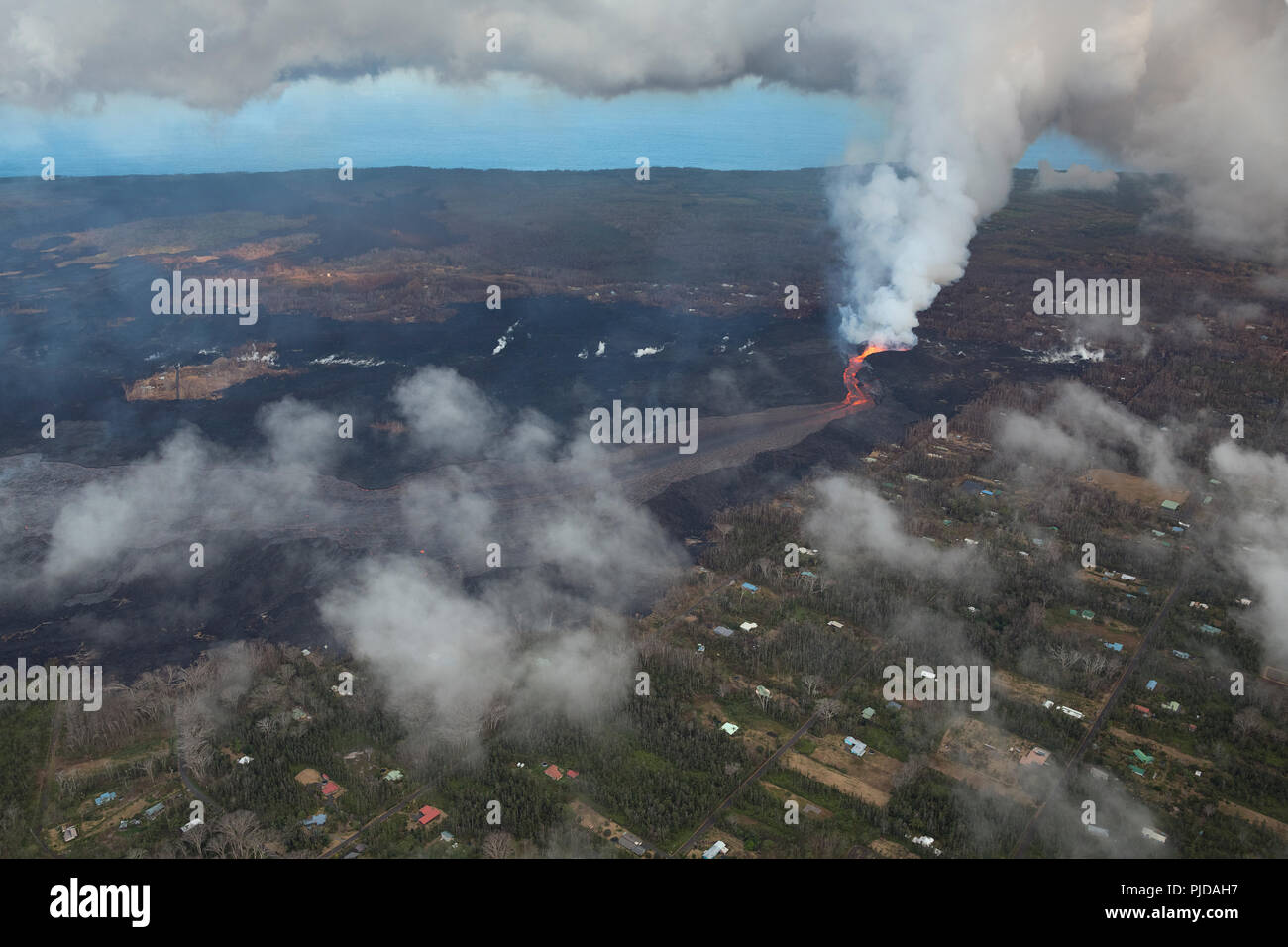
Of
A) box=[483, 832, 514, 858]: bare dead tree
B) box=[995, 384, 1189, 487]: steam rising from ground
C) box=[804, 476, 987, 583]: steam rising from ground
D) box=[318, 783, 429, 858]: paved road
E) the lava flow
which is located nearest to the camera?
box=[483, 832, 514, 858]: bare dead tree

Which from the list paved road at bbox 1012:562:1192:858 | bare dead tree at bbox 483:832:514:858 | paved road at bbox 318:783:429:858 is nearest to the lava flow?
paved road at bbox 1012:562:1192:858

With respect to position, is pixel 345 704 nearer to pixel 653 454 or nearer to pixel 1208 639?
pixel 653 454

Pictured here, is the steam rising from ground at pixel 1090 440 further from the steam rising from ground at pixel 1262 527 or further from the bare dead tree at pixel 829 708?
the bare dead tree at pixel 829 708

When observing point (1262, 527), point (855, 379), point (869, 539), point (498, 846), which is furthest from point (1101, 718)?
point (855, 379)

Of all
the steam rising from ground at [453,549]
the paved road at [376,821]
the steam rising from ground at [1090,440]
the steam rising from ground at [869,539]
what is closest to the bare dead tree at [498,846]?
the paved road at [376,821]

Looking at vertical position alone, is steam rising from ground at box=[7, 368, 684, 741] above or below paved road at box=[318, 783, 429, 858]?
above

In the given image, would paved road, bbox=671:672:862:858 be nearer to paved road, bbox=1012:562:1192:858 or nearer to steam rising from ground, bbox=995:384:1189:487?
paved road, bbox=1012:562:1192:858
